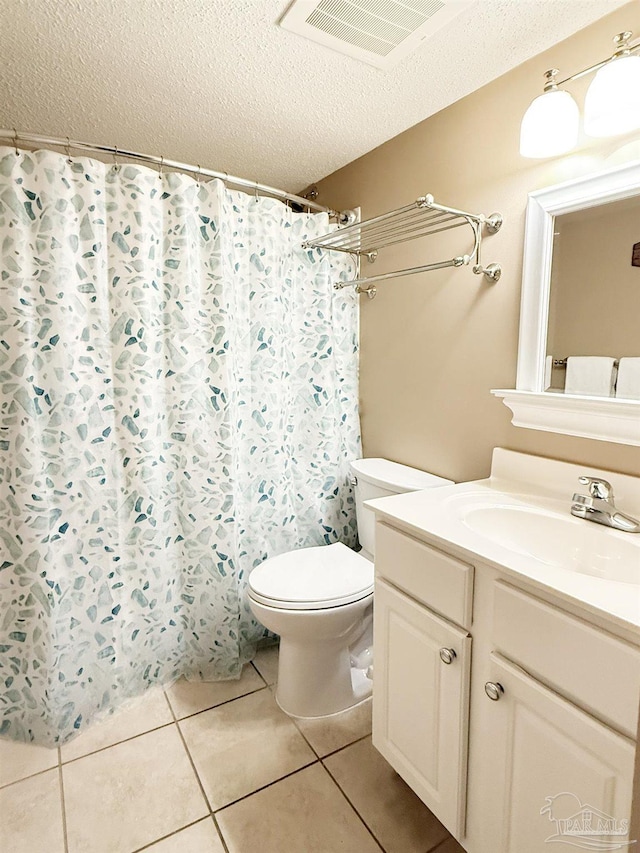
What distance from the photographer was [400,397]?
1.90 meters

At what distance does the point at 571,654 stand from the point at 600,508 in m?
0.47

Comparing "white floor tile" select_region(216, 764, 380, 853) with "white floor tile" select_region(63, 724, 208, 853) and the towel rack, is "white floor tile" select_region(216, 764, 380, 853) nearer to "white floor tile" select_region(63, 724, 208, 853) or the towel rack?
"white floor tile" select_region(63, 724, 208, 853)

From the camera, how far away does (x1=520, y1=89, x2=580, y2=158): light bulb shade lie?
3.85 ft

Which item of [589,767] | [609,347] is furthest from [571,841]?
[609,347]

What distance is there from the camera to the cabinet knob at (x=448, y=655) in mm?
1048

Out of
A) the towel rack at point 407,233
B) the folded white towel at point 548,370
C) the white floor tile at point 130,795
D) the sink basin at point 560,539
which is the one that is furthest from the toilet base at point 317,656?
the towel rack at point 407,233

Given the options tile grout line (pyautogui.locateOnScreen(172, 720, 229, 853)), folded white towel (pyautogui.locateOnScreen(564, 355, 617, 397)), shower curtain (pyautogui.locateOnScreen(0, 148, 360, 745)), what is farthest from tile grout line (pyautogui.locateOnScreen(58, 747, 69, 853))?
folded white towel (pyautogui.locateOnScreen(564, 355, 617, 397))

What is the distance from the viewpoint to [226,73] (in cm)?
140

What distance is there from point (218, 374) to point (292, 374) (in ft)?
1.24

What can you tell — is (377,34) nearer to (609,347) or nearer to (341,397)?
(609,347)

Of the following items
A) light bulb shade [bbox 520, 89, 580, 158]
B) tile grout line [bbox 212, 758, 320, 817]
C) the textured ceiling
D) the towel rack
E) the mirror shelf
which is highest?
the textured ceiling

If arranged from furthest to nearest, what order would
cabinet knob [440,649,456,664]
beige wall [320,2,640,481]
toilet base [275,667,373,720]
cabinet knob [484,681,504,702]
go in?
toilet base [275,667,373,720] < beige wall [320,2,640,481] < cabinet knob [440,649,456,664] < cabinet knob [484,681,504,702]

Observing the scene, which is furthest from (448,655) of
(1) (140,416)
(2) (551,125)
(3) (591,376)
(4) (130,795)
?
(2) (551,125)

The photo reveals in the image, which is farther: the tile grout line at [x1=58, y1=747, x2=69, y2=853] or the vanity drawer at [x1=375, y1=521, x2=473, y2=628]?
the tile grout line at [x1=58, y1=747, x2=69, y2=853]
